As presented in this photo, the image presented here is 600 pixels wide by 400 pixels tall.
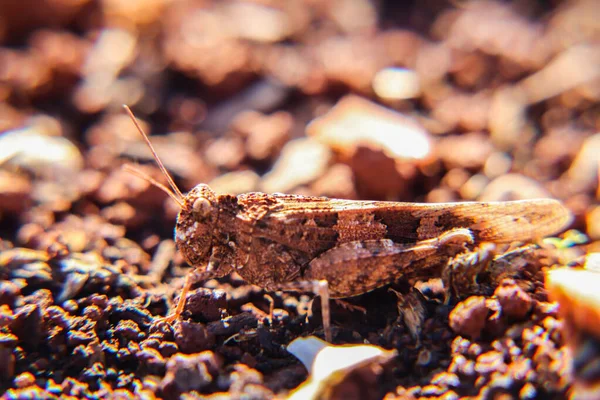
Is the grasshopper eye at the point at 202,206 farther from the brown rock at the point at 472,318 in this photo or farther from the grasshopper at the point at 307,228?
the brown rock at the point at 472,318

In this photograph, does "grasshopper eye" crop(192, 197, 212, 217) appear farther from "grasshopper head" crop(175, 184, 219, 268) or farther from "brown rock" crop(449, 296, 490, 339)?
"brown rock" crop(449, 296, 490, 339)

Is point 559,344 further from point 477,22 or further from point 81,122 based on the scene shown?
point 477,22

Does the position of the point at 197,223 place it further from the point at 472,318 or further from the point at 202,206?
the point at 472,318

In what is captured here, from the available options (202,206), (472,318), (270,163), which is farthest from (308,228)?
(270,163)

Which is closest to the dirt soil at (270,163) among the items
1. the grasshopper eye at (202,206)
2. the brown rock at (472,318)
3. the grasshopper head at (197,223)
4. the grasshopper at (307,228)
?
the brown rock at (472,318)

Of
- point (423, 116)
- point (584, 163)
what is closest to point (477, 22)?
point (423, 116)

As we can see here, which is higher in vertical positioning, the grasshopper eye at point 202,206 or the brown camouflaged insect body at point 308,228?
the grasshopper eye at point 202,206

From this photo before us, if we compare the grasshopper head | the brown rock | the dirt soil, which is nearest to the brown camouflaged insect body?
the grasshopper head
